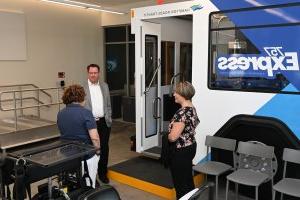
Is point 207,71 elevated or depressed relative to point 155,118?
elevated

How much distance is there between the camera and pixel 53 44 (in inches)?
290

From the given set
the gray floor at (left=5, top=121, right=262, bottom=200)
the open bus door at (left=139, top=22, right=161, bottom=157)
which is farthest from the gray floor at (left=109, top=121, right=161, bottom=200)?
the open bus door at (left=139, top=22, right=161, bottom=157)

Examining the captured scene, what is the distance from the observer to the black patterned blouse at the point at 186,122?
285 cm

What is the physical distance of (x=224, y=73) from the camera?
12.1 feet

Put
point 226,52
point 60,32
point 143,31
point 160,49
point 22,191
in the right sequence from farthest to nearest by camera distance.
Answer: point 60,32 < point 160,49 < point 143,31 < point 226,52 < point 22,191

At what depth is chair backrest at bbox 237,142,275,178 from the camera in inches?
127

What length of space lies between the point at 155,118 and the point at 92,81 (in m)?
1.55

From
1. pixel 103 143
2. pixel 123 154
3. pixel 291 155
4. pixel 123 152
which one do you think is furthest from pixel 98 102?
pixel 291 155

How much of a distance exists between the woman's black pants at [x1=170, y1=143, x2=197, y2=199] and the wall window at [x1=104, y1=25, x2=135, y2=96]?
5.35 meters

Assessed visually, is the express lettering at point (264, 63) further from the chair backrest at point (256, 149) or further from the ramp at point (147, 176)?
the ramp at point (147, 176)

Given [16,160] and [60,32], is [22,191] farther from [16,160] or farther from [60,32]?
[60,32]

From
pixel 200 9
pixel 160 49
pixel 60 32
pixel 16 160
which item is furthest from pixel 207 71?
pixel 60 32

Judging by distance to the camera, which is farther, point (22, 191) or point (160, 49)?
point (160, 49)

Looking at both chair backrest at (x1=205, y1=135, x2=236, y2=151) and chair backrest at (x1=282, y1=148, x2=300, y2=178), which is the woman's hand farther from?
chair backrest at (x1=282, y1=148, x2=300, y2=178)
